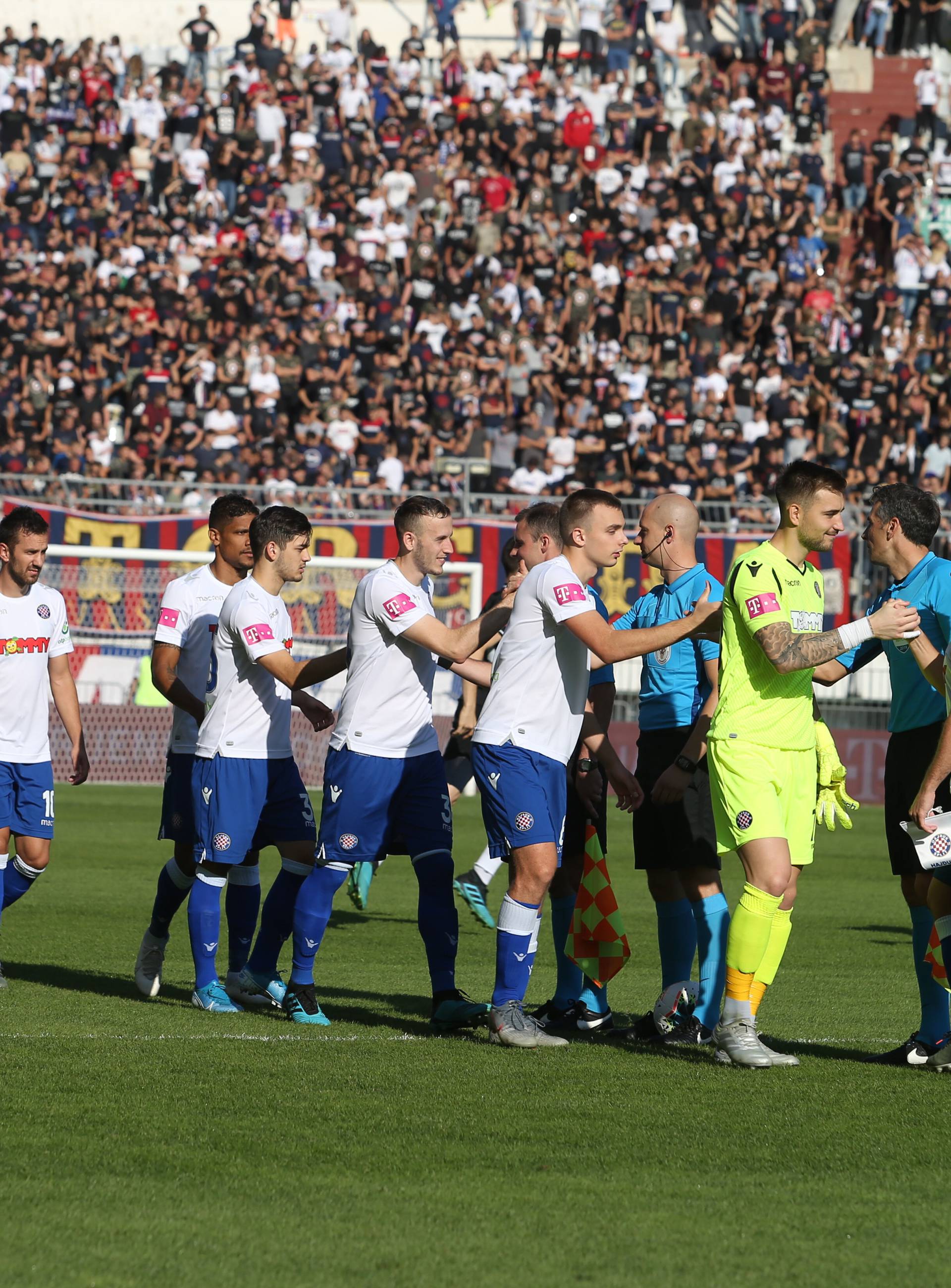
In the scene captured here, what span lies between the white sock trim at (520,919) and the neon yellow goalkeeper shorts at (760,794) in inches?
30.8

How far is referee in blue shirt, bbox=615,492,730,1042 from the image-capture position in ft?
22.8

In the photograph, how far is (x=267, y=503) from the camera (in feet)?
70.7

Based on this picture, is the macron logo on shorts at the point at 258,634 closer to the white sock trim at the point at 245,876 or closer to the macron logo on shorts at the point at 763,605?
the white sock trim at the point at 245,876

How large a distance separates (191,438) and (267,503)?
2971 millimetres

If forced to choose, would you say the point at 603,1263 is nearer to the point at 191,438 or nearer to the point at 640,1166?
the point at 640,1166

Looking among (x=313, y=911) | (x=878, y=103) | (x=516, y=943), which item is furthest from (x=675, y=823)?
(x=878, y=103)

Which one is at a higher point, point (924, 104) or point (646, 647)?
point (924, 104)

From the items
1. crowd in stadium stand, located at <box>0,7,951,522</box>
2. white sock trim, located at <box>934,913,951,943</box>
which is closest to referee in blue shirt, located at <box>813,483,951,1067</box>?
white sock trim, located at <box>934,913,951,943</box>

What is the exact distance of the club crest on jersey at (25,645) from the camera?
8359 millimetres

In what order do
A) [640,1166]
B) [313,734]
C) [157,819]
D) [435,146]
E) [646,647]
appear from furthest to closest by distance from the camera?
1. [435,146]
2. [313,734]
3. [157,819]
4. [646,647]
5. [640,1166]

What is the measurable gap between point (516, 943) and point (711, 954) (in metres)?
0.91

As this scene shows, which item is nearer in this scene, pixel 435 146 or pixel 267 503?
pixel 267 503

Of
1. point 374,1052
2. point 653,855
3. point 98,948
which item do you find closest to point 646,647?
point 653,855

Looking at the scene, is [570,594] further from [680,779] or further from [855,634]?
[855,634]
